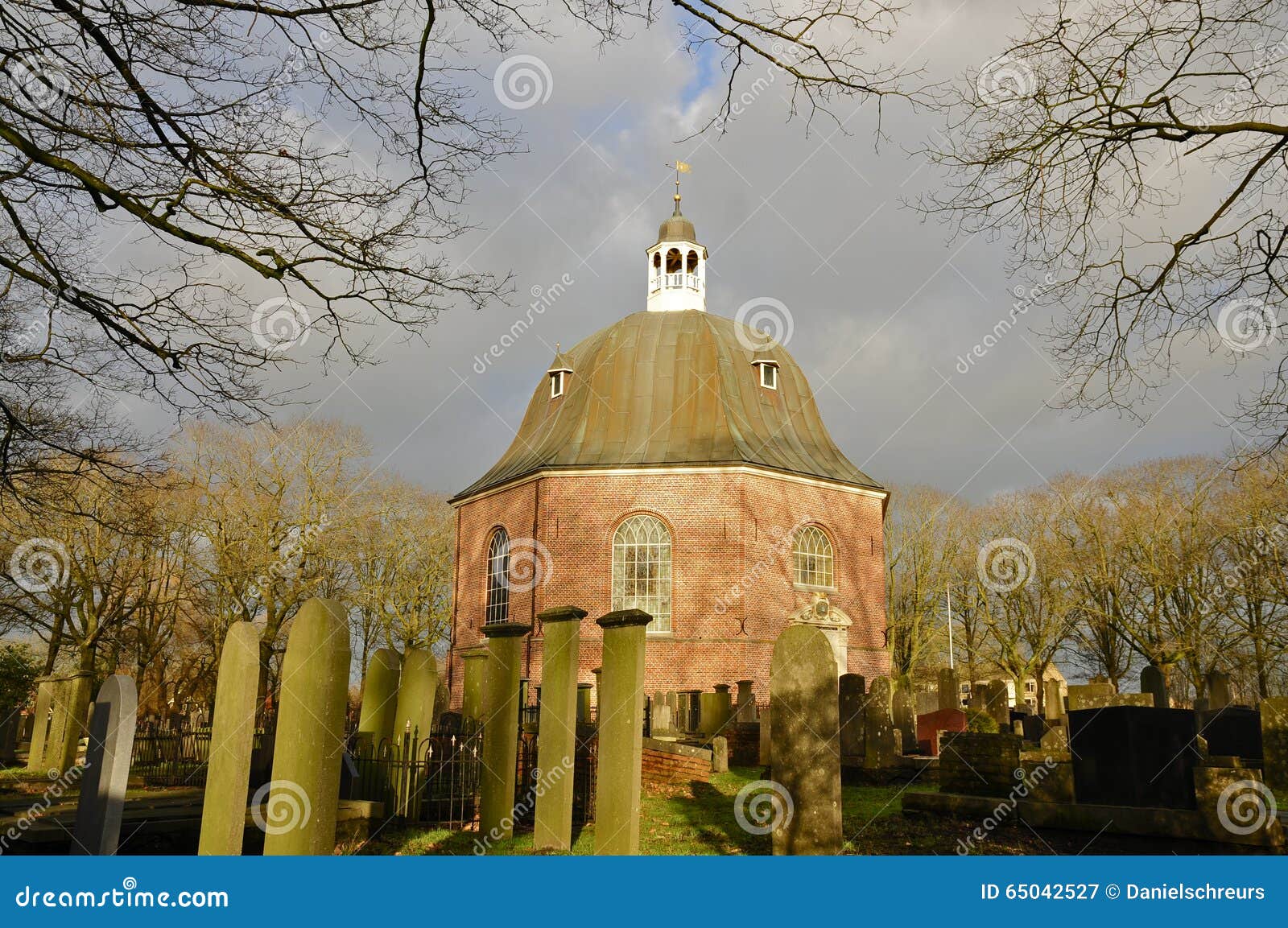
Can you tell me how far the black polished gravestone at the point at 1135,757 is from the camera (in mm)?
7645

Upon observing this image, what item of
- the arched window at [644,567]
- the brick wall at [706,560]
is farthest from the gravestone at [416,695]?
the arched window at [644,567]

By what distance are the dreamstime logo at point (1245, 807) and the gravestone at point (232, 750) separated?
701 cm

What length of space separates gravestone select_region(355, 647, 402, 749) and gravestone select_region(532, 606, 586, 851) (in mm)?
2567

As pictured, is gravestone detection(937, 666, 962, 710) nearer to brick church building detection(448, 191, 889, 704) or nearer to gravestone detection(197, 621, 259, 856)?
brick church building detection(448, 191, 889, 704)

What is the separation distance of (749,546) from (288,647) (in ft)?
64.8

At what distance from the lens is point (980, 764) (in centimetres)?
953

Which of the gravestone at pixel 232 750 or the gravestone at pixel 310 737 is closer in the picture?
the gravestone at pixel 310 737

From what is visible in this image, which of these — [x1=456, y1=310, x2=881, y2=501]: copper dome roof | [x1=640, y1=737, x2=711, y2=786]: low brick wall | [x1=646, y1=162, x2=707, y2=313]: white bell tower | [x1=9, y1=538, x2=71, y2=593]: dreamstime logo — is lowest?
[x1=640, y1=737, x2=711, y2=786]: low brick wall

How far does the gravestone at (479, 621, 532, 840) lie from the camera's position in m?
8.87

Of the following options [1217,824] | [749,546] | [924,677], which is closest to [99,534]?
[749,546]

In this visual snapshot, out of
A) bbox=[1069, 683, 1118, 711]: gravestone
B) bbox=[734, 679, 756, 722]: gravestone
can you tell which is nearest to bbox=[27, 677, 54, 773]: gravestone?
bbox=[734, 679, 756, 722]: gravestone
